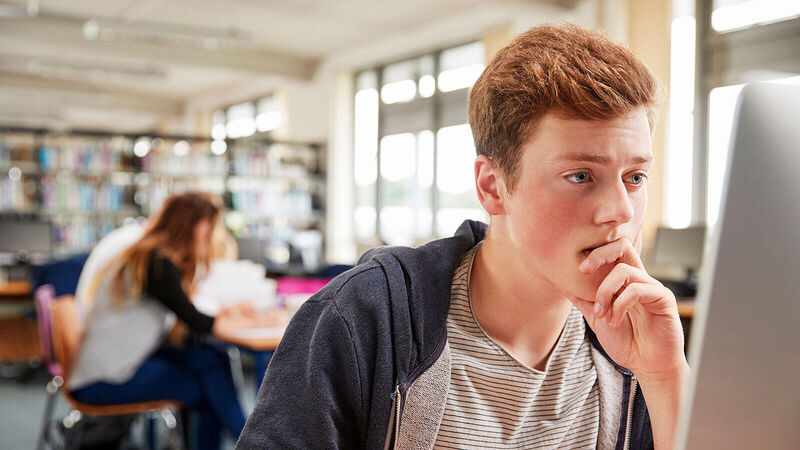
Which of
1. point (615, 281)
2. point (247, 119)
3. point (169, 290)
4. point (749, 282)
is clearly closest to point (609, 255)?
point (615, 281)

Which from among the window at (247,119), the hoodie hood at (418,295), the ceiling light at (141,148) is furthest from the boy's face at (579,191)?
the window at (247,119)

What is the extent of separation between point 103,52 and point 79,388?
6281 millimetres

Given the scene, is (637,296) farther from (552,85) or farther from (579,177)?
(552,85)

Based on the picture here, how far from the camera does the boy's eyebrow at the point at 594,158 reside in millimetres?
828

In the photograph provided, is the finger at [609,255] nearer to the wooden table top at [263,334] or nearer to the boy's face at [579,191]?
the boy's face at [579,191]

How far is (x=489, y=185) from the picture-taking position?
96 centimetres

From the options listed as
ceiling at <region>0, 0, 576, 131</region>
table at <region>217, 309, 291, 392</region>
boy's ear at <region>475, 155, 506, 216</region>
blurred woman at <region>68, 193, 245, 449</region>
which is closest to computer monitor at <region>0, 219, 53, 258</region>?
ceiling at <region>0, 0, 576, 131</region>

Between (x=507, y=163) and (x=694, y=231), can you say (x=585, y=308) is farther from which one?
(x=694, y=231)

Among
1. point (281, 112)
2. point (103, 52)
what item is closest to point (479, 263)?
point (103, 52)

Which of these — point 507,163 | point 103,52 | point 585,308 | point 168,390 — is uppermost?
point 103,52

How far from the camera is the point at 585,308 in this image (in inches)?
35.6

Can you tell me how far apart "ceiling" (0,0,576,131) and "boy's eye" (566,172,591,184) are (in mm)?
5199

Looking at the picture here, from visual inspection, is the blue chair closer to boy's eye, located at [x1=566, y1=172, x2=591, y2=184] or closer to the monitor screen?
the monitor screen

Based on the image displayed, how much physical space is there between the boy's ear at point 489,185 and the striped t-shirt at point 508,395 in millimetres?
110
